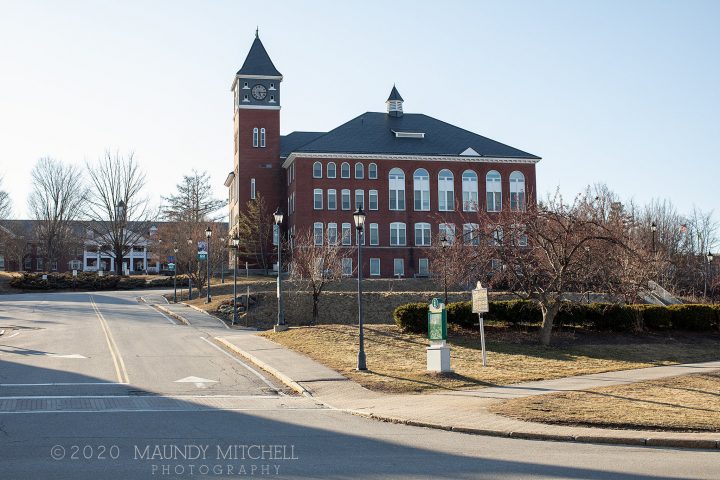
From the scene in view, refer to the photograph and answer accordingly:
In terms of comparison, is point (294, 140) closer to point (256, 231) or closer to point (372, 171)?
point (372, 171)

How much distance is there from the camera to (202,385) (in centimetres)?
2028

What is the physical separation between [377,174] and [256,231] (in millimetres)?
12990

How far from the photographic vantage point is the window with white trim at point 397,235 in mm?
72625

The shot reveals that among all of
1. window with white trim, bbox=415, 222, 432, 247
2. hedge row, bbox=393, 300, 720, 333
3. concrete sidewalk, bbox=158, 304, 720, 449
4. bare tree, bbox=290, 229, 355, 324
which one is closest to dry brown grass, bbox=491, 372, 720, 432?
concrete sidewalk, bbox=158, 304, 720, 449

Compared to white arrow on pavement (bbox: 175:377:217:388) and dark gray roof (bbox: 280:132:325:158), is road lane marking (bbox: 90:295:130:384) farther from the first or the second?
dark gray roof (bbox: 280:132:325:158)

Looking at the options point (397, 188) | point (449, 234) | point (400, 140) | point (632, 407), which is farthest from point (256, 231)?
point (632, 407)

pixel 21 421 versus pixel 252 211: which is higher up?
pixel 252 211

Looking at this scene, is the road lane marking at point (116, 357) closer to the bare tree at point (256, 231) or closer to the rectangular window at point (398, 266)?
the bare tree at point (256, 231)

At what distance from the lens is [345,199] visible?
235 feet

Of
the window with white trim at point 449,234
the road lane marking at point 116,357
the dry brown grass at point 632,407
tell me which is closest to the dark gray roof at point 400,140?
the window with white trim at point 449,234

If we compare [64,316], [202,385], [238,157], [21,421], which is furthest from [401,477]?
[238,157]

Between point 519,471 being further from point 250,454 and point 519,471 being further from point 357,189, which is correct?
point 357,189

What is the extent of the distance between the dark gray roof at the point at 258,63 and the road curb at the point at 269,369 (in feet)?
161

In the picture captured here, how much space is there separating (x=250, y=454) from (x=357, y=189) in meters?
61.2
